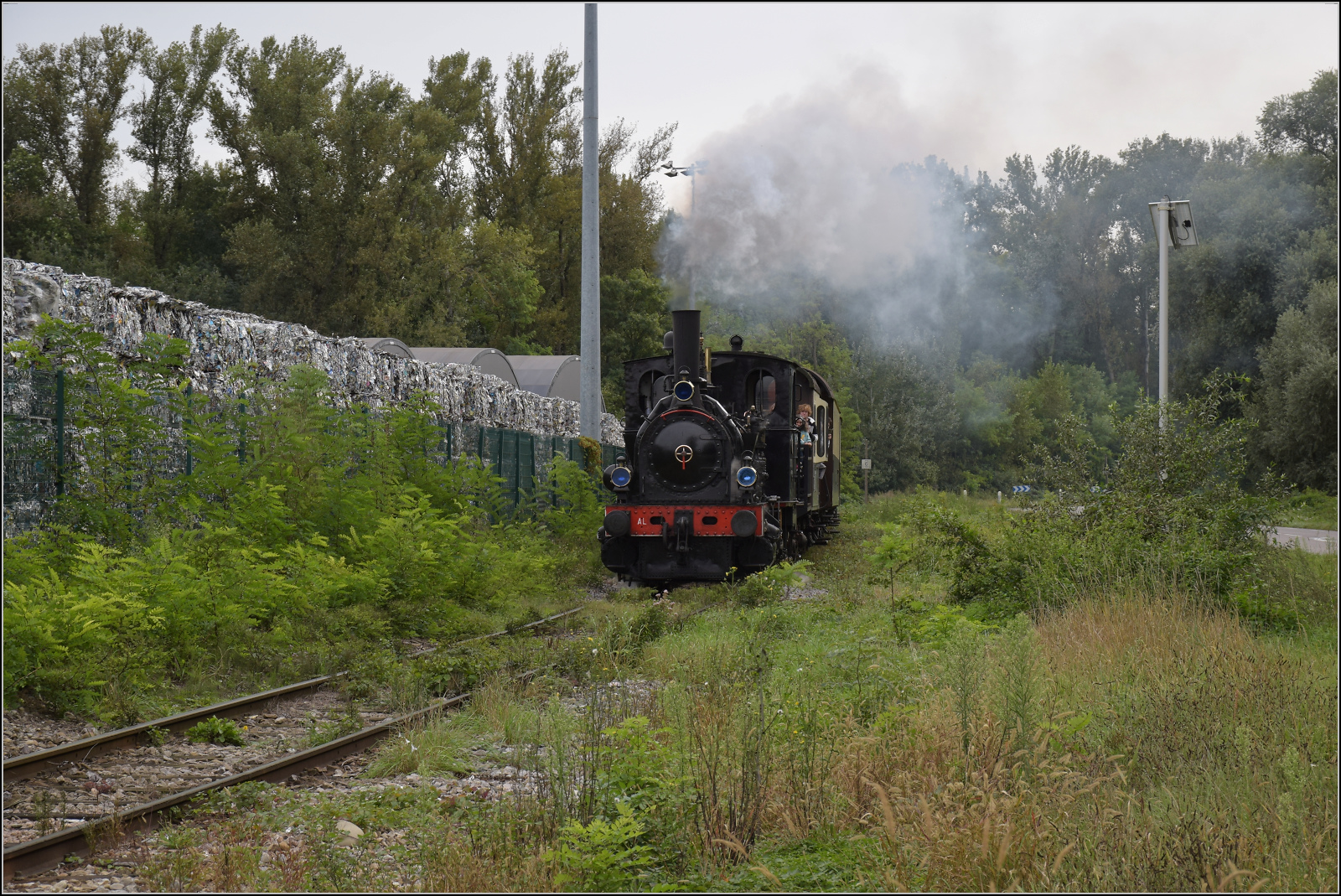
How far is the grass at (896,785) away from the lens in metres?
4.16

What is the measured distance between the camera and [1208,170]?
3750 cm

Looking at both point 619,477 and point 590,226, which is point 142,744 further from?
point 590,226

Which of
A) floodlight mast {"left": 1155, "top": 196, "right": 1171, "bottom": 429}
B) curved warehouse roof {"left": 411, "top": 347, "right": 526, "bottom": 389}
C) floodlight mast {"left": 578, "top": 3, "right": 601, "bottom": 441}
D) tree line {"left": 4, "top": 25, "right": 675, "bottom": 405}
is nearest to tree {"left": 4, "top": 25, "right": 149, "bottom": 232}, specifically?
tree line {"left": 4, "top": 25, "right": 675, "bottom": 405}

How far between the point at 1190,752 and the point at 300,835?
432 cm

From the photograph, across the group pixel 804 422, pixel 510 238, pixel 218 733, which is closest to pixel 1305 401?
pixel 804 422

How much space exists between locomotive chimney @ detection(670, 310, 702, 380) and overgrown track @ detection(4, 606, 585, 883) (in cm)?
644

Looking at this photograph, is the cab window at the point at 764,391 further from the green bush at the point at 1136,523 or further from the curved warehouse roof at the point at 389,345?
the curved warehouse roof at the point at 389,345

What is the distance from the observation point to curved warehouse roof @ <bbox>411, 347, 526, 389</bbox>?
2748 centimetres

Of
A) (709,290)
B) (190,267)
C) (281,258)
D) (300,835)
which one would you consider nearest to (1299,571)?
(300,835)

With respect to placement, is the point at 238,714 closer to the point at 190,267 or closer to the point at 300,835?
the point at 300,835

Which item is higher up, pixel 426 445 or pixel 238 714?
pixel 426 445

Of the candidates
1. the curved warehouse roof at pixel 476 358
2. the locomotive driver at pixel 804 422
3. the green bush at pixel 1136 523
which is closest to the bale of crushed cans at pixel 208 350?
the locomotive driver at pixel 804 422

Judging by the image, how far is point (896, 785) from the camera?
498cm

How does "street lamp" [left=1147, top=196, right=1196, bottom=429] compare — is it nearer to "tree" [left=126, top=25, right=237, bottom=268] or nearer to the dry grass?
the dry grass
